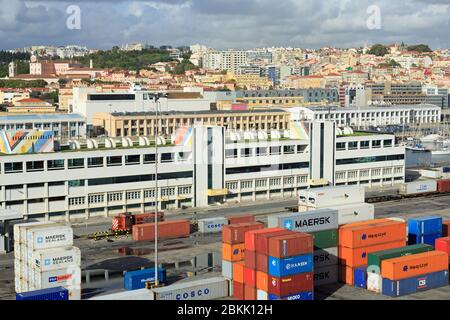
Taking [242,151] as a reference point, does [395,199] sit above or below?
below

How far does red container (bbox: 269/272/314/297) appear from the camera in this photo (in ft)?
97.6

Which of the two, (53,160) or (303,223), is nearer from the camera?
(303,223)

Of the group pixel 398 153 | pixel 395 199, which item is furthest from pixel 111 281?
pixel 398 153

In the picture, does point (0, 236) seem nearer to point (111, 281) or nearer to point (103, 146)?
point (111, 281)

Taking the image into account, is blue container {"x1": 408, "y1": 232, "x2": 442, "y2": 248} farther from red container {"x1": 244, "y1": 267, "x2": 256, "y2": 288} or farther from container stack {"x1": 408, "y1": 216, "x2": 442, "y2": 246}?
red container {"x1": 244, "y1": 267, "x2": 256, "y2": 288}

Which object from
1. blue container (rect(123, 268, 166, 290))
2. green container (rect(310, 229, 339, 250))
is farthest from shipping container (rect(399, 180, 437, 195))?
blue container (rect(123, 268, 166, 290))

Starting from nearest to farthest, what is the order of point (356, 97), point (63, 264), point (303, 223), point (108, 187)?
point (63, 264) < point (303, 223) < point (108, 187) < point (356, 97)

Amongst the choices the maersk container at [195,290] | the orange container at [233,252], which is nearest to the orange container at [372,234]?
the orange container at [233,252]

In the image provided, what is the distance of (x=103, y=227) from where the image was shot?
48.7m

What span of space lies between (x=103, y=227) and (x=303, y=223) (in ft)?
62.5

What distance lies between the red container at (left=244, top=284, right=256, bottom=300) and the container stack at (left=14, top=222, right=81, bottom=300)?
7296mm

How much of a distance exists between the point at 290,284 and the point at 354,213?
30.4 feet

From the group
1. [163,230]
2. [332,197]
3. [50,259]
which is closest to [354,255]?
[332,197]

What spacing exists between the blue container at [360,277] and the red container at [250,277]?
5.89 m
